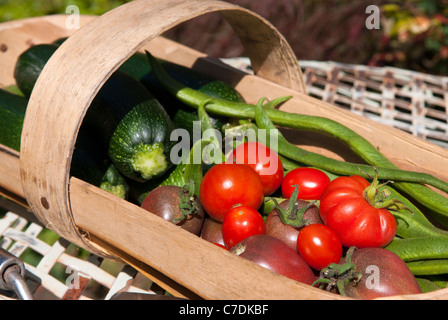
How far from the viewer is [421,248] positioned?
55.2 inches

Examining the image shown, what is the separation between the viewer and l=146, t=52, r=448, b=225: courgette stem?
5.05 ft

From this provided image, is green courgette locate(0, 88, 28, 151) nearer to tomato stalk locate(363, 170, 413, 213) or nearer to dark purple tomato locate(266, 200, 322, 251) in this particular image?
dark purple tomato locate(266, 200, 322, 251)

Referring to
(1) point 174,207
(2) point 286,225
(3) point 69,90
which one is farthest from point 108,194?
(2) point 286,225

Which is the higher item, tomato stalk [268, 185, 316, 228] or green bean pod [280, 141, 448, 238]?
tomato stalk [268, 185, 316, 228]

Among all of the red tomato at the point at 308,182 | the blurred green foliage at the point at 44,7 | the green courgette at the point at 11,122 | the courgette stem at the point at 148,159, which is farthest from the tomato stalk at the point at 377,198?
the blurred green foliage at the point at 44,7

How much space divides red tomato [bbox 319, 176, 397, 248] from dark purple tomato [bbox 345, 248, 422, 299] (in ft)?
0.21

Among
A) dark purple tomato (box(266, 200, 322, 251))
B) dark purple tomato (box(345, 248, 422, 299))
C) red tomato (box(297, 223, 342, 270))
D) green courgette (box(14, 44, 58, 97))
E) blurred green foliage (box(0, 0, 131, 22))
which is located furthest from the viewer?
blurred green foliage (box(0, 0, 131, 22))

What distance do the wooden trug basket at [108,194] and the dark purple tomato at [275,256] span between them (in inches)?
4.7

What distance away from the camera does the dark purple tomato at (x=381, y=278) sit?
1219 mm

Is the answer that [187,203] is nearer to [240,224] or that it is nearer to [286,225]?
[240,224]

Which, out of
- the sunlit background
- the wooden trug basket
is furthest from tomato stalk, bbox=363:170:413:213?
the sunlit background

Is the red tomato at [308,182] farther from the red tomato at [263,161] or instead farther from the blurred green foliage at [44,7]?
the blurred green foliage at [44,7]

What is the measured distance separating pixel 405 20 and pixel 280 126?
236cm
